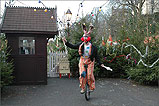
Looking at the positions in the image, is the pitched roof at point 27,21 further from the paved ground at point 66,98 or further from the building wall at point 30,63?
the paved ground at point 66,98

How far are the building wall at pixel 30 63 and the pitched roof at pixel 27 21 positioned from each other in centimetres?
33

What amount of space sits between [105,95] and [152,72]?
8.93ft

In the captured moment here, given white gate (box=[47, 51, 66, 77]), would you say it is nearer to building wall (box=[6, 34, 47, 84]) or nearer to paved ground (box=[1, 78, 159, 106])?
building wall (box=[6, 34, 47, 84])

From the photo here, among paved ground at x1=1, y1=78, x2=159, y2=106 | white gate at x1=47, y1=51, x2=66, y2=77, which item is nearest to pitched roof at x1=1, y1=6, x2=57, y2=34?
paved ground at x1=1, y1=78, x2=159, y2=106

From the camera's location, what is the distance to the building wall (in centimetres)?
745

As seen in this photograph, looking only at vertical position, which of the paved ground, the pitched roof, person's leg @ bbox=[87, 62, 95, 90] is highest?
the pitched roof

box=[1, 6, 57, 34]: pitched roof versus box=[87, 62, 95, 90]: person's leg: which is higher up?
box=[1, 6, 57, 34]: pitched roof

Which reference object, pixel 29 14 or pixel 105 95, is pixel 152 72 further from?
pixel 29 14

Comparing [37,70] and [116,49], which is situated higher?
[116,49]

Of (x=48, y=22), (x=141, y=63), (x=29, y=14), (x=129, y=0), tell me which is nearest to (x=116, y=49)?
(x=141, y=63)

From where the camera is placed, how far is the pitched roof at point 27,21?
289 inches

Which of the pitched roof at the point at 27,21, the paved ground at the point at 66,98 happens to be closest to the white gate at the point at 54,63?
the pitched roof at the point at 27,21

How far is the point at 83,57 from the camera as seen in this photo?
5492mm

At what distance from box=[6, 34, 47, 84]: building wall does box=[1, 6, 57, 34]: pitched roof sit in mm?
330
